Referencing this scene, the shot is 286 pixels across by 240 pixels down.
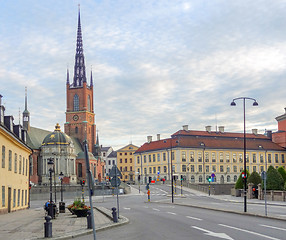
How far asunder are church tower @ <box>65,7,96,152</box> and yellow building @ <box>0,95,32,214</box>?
292 feet

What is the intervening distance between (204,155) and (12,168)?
82464 millimetres

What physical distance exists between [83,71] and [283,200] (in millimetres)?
102822

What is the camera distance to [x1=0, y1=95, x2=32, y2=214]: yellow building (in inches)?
1215

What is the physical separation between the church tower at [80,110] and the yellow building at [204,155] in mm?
18927

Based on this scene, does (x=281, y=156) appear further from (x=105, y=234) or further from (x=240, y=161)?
(x=105, y=234)

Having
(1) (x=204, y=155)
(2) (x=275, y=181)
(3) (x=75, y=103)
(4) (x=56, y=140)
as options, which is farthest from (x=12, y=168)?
(3) (x=75, y=103)

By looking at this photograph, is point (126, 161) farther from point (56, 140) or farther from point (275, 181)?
point (275, 181)

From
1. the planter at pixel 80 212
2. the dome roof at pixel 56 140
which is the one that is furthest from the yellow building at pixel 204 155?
the planter at pixel 80 212

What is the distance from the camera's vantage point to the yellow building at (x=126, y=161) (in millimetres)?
172250

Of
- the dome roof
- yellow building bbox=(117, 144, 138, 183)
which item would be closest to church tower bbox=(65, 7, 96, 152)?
the dome roof

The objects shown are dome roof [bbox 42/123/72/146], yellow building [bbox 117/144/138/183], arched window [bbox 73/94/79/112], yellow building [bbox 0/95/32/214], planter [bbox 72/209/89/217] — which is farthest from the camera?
yellow building [bbox 117/144/138/183]

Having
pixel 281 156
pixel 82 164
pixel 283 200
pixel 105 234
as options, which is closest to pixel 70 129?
pixel 82 164

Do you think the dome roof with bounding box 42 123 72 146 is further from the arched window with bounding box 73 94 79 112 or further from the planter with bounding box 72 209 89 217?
the planter with bounding box 72 209 89 217

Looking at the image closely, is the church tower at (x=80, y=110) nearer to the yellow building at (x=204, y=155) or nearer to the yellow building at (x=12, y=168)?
the yellow building at (x=204, y=155)
